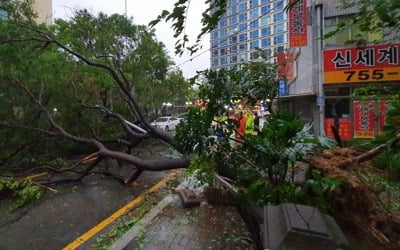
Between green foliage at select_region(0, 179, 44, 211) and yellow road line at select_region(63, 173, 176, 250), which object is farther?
green foliage at select_region(0, 179, 44, 211)

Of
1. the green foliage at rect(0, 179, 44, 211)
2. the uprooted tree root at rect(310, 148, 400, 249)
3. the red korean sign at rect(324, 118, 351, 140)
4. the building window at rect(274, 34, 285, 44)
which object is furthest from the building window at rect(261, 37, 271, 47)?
the uprooted tree root at rect(310, 148, 400, 249)

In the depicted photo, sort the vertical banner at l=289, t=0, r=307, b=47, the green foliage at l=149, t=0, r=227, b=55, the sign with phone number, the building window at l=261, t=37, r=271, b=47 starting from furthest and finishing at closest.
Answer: the building window at l=261, t=37, r=271, b=47, the vertical banner at l=289, t=0, r=307, b=47, the sign with phone number, the green foliage at l=149, t=0, r=227, b=55

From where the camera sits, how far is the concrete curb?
4.99m

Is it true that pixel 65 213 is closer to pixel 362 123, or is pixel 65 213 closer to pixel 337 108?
pixel 362 123

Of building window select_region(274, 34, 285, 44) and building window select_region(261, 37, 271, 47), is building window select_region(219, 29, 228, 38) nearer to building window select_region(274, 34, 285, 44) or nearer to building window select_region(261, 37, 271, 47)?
building window select_region(274, 34, 285, 44)

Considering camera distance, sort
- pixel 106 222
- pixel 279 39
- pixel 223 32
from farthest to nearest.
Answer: pixel 279 39, pixel 223 32, pixel 106 222

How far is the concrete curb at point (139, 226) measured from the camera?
16.4ft

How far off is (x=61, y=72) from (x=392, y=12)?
1030cm

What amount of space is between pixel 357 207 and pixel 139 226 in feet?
11.7

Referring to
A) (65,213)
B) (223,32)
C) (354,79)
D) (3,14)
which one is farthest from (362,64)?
(3,14)

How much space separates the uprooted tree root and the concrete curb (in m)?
3.04

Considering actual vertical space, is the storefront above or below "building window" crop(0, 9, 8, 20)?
below

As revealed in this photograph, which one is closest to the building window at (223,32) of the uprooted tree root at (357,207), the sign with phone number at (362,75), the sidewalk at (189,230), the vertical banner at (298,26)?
the sidewalk at (189,230)

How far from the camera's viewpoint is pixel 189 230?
216 inches
